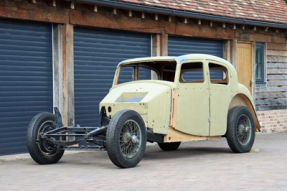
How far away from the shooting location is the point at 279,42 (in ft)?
59.9

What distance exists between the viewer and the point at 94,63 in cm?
1299

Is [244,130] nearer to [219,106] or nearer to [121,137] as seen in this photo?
[219,106]

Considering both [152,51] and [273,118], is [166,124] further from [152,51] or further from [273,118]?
[273,118]

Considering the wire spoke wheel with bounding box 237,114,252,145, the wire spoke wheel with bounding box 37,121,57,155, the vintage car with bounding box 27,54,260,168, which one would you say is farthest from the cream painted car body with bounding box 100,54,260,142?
the wire spoke wheel with bounding box 37,121,57,155

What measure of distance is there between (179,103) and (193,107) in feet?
1.17

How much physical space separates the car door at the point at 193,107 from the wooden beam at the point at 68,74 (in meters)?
2.77

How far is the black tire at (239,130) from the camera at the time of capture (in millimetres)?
10617

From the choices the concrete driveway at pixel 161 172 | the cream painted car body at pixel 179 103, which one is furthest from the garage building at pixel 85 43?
→ the cream painted car body at pixel 179 103

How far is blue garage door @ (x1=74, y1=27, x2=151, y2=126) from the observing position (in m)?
12.7

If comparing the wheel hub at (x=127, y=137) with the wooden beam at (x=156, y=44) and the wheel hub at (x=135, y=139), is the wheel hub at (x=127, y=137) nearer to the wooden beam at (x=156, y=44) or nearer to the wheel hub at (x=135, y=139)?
the wheel hub at (x=135, y=139)

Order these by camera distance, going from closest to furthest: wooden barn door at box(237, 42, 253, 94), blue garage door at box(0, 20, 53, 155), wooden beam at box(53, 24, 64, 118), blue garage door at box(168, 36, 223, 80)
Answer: blue garage door at box(0, 20, 53, 155)
wooden beam at box(53, 24, 64, 118)
blue garage door at box(168, 36, 223, 80)
wooden barn door at box(237, 42, 253, 94)

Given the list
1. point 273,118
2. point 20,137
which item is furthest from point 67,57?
point 273,118

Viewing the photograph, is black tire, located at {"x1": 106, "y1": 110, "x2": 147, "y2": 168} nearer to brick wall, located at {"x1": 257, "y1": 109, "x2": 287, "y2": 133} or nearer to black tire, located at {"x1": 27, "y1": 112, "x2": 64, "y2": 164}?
black tire, located at {"x1": 27, "y1": 112, "x2": 64, "y2": 164}

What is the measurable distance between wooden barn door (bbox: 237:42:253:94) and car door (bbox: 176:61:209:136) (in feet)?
21.1
